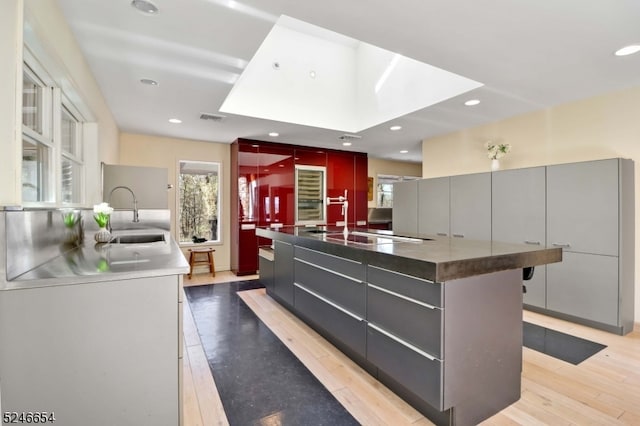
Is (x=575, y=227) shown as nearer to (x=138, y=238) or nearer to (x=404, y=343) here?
(x=404, y=343)

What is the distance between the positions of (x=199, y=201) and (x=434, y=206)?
168 inches

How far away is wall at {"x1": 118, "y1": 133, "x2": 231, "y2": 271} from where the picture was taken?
523 cm

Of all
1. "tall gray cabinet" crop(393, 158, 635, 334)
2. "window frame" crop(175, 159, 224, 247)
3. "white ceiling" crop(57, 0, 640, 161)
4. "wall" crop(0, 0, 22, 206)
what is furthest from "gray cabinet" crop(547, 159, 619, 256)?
"window frame" crop(175, 159, 224, 247)

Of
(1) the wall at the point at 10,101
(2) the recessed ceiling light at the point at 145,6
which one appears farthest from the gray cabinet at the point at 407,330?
(2) the recessed ceiling light at the point at 145,6

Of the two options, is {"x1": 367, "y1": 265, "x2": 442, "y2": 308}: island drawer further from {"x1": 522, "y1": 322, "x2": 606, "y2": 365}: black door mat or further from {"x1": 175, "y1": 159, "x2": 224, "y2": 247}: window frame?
{"x1": 175, "y1": 159, "x2": 224, "y2": 247}: window frame

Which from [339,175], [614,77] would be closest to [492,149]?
[614,77]

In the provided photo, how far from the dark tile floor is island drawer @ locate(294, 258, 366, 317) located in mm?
576

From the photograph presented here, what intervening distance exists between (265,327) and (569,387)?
252 cm

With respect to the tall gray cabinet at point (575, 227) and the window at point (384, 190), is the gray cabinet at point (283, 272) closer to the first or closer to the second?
the tall gray cabinet at point (575, 227)

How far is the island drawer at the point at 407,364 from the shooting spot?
1602mm

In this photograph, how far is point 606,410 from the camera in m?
1.84

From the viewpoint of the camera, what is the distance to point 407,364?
179 cm

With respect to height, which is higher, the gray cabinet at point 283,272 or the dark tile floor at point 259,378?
the gray cabinet at point 283,272

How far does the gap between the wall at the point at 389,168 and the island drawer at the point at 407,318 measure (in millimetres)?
5571
